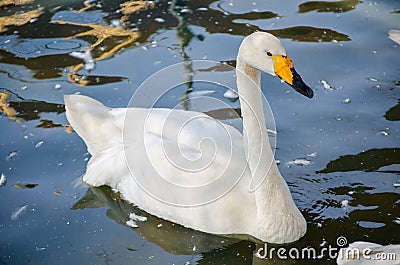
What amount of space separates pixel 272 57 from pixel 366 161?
1.32m

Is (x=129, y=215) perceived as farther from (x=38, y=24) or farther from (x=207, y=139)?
(x=38, y=24)

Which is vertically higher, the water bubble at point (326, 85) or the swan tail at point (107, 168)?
the swan tail at point (107, 168)

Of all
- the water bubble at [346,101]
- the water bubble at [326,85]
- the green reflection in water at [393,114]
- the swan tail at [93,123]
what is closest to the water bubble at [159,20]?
the water bubble at [326,85]

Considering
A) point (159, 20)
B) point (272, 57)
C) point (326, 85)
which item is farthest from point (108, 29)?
point (272, 57)

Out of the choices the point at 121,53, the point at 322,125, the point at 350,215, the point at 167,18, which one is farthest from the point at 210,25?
the point at 350,215

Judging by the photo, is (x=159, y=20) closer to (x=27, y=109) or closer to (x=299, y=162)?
(x=27, y=109)

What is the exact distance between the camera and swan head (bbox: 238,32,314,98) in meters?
3.67

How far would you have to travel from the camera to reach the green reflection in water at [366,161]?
461cm

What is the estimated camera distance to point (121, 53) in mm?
6398

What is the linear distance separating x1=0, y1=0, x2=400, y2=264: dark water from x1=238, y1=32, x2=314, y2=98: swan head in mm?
895

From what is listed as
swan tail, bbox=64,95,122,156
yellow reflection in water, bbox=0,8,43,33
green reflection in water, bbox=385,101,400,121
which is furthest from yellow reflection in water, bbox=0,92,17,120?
green reflection in water, bbox=385,101,400,121

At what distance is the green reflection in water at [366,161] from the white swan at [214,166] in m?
0.72

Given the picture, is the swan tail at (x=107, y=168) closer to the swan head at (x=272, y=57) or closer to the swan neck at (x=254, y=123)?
the swan neck at (x=254, y=123)

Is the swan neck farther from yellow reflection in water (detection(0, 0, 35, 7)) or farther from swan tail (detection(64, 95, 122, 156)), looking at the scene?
yellow reflection in water (detection(0, 0, 35, 7))
